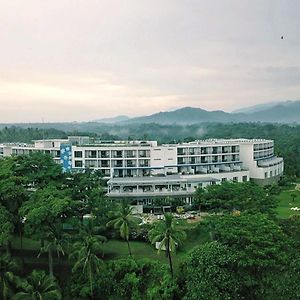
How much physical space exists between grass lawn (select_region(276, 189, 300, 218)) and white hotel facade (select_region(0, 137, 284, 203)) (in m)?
4.62

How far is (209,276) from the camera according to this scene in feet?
67.9

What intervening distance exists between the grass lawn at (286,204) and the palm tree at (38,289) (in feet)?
84.8

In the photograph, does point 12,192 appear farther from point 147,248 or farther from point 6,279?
point 147,248

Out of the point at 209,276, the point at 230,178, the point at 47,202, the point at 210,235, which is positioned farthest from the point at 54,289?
the point at 230,178

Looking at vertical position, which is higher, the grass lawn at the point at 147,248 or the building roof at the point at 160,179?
the building roof at the point at 160,179

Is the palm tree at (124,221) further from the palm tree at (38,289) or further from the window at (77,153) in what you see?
the window at (77,153)

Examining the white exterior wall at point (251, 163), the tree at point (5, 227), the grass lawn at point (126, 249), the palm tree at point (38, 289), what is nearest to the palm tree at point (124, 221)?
the grass lawn at point (126, 249)

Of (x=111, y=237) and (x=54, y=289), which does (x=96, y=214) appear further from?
(x=54, y=289)

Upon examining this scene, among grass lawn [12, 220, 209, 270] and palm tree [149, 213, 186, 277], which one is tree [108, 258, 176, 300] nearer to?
palm tree [149, 213, 186, 277]

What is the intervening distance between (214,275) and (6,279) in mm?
10008

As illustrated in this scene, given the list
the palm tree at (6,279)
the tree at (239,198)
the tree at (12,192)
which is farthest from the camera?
the tree at (239,198)

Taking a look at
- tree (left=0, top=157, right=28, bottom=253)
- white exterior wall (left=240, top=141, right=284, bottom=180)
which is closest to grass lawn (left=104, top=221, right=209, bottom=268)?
tree (left=0, top=157, right=28, bottom=253)

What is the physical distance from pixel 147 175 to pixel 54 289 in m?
31.5

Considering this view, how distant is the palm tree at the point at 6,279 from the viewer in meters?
21.3
